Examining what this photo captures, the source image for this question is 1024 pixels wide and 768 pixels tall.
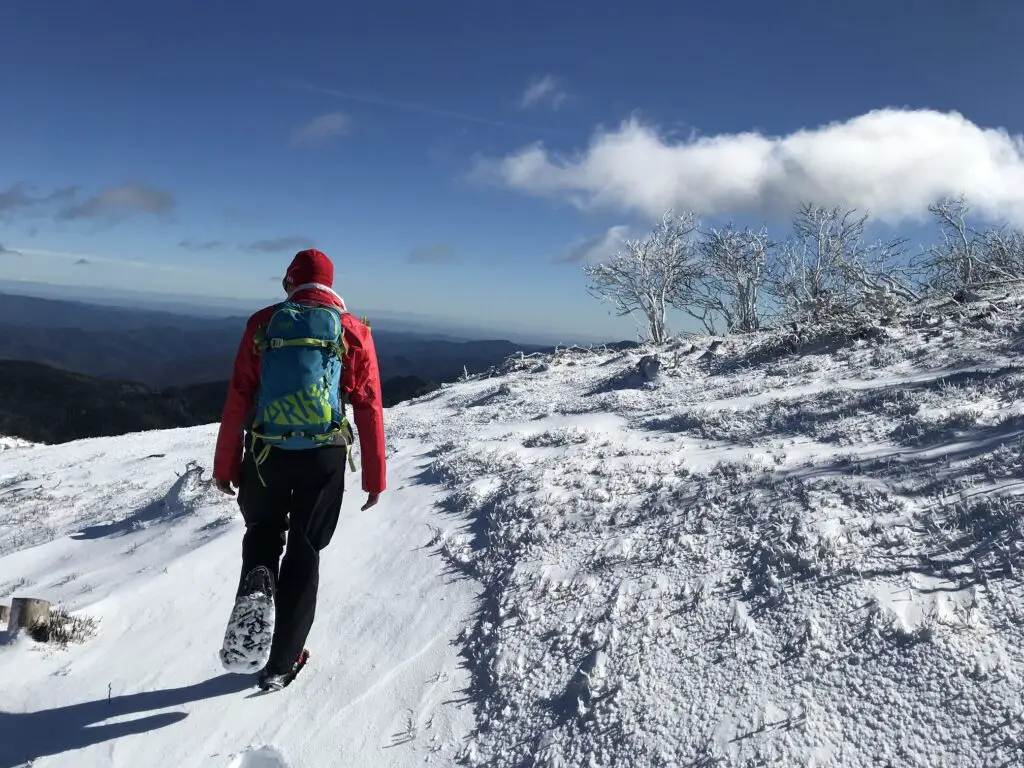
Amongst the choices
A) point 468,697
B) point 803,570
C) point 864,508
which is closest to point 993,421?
point 864,508

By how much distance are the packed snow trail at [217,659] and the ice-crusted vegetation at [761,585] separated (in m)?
0.27

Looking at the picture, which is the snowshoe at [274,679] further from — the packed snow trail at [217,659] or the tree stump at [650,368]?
the tree stump at [650,368]

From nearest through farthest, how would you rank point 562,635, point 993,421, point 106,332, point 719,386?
1. point 562,635
2. point 993,421
3. point 719,386
4. point 106,332

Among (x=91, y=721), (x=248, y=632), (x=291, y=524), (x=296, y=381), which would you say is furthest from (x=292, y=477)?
(x=91, y=721)

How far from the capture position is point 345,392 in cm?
331

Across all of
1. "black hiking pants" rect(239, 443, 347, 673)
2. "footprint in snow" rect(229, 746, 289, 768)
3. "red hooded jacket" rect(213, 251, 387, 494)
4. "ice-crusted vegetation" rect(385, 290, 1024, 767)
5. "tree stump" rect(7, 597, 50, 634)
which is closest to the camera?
"ice-crusted vegetation" rect(385, 290, 1024, 767)

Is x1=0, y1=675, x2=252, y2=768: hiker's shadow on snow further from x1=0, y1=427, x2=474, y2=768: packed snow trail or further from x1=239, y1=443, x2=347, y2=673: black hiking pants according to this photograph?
x1=239, y1=443, x2=347, y2=673: black hiking pants

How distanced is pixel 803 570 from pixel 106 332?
237406 millimetres

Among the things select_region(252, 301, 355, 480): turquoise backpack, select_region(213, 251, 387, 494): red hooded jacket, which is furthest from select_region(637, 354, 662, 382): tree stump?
select_region(252, 301, 355, 480): turquoise backpack

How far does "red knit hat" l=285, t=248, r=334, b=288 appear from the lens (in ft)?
10.8

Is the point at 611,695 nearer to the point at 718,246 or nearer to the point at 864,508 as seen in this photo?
the point at 864,508

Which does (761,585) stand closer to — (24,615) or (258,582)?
(258,582)

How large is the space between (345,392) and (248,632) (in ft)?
4.09

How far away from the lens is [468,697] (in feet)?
9.73
